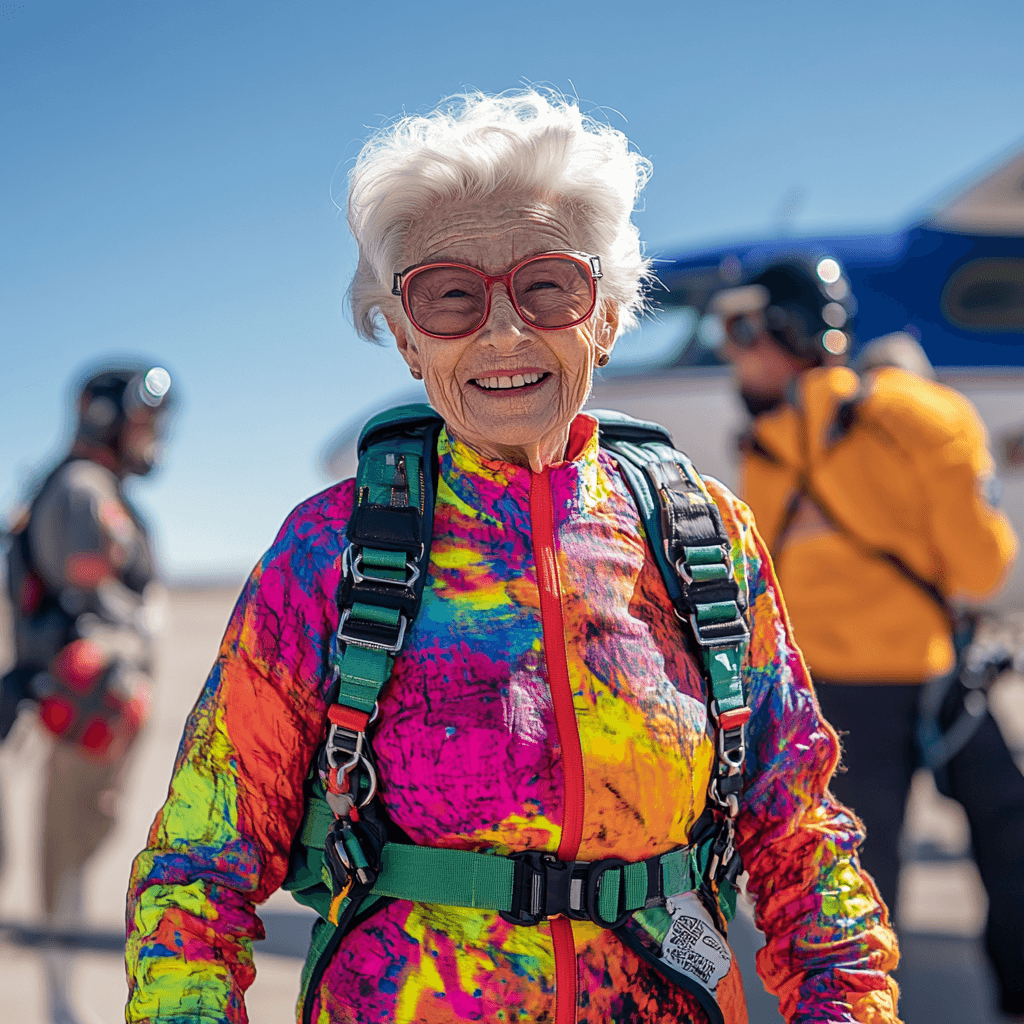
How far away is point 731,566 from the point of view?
1.27 metres

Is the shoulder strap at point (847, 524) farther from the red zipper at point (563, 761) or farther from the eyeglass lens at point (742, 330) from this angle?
the red zipper at point (563, 761)

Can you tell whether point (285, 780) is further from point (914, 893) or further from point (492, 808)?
point (914, 893)

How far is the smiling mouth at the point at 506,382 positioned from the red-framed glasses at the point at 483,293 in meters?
0.07

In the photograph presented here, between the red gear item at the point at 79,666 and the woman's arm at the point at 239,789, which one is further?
the red gear item at the point at 79,666

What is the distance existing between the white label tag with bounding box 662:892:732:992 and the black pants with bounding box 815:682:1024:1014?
173cm

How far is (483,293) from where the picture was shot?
1.25 meters

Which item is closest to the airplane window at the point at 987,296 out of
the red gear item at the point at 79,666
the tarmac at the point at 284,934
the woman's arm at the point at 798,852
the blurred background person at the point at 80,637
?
A: the tarmac at the point at 284,934

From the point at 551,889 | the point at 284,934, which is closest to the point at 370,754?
the point at 551,889

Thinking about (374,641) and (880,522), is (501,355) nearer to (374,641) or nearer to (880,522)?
(374,641)

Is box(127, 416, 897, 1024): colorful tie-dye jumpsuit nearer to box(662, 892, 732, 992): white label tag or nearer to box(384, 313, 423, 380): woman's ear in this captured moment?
box(662, 892, 732, 992): white label tag

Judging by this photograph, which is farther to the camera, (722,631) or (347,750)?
(722,631)

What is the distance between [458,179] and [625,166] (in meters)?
0.27

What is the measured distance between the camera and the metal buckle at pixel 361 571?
1135 mm

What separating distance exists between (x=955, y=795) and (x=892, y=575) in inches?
28.5
